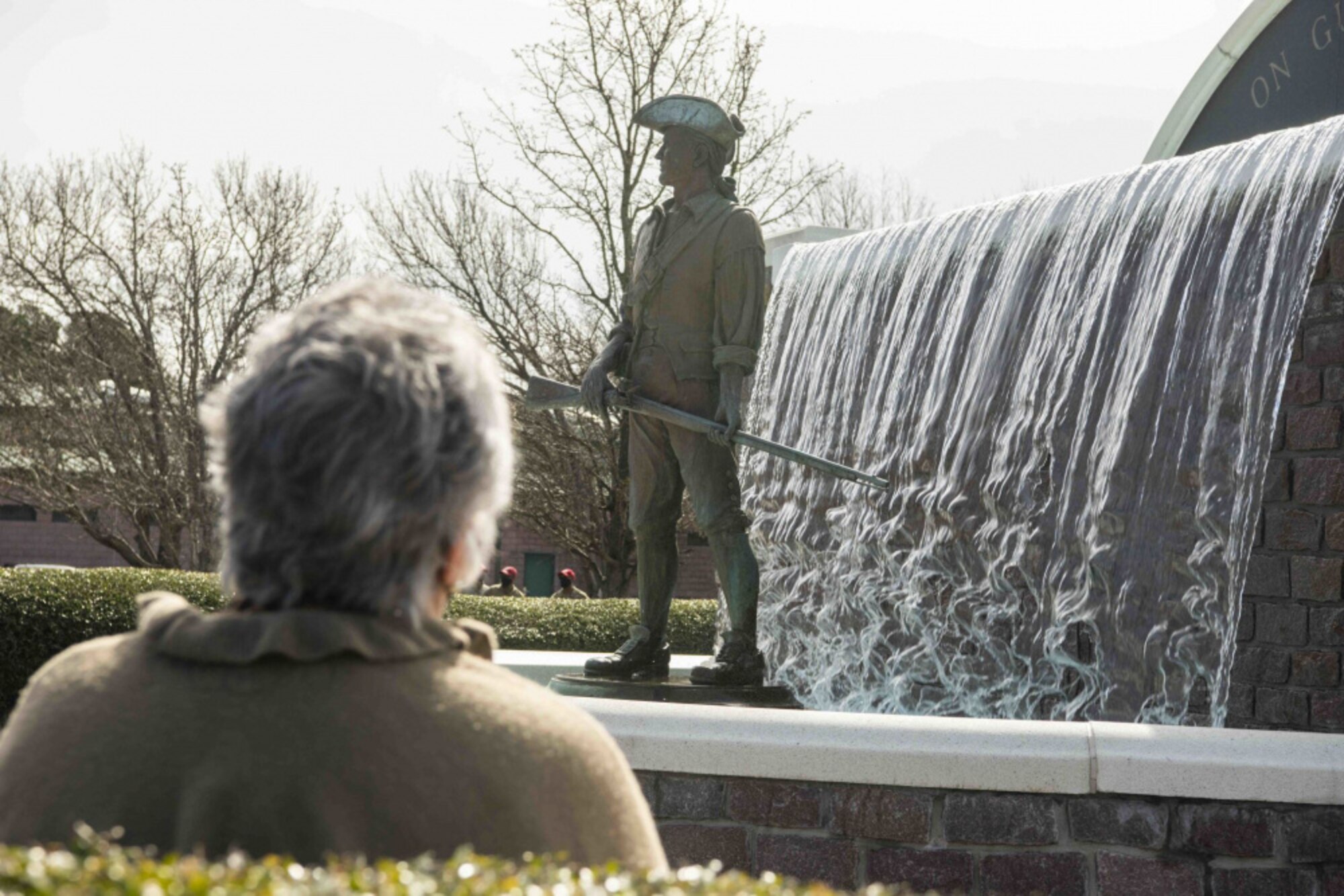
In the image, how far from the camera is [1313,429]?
21.2 feet

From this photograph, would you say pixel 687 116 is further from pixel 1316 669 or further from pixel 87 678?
pixel 87 678

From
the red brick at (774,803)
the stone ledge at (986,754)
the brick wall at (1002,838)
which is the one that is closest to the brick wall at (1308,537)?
the stone ledge at (986,754)

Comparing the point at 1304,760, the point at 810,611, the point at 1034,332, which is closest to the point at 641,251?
the point at 1034,332

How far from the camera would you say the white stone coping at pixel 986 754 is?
13.1ft

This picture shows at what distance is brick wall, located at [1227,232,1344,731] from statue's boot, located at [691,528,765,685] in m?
2.32

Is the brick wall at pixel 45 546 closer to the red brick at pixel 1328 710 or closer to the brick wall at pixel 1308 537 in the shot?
the brick wall at pixel 1308 537

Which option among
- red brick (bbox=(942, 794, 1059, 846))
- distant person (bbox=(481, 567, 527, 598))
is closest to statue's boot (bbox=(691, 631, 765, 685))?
red brick (bbox=(942, 794, 1059, 846))

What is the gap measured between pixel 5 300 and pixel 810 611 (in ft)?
51.7

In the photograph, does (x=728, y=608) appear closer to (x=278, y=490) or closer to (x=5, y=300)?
(x=278, y=490)

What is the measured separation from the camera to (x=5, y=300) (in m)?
Result: 21.2

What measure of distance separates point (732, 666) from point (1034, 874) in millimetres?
1994

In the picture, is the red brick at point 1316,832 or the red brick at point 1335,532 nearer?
the red brick at point 1316,832

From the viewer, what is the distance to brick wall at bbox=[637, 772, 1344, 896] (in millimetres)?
4047

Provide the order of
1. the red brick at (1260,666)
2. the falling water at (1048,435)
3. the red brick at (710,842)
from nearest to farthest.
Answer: the red brick at (710,842) → the falling water at (1048,435) → the red brick at (1260,666)
